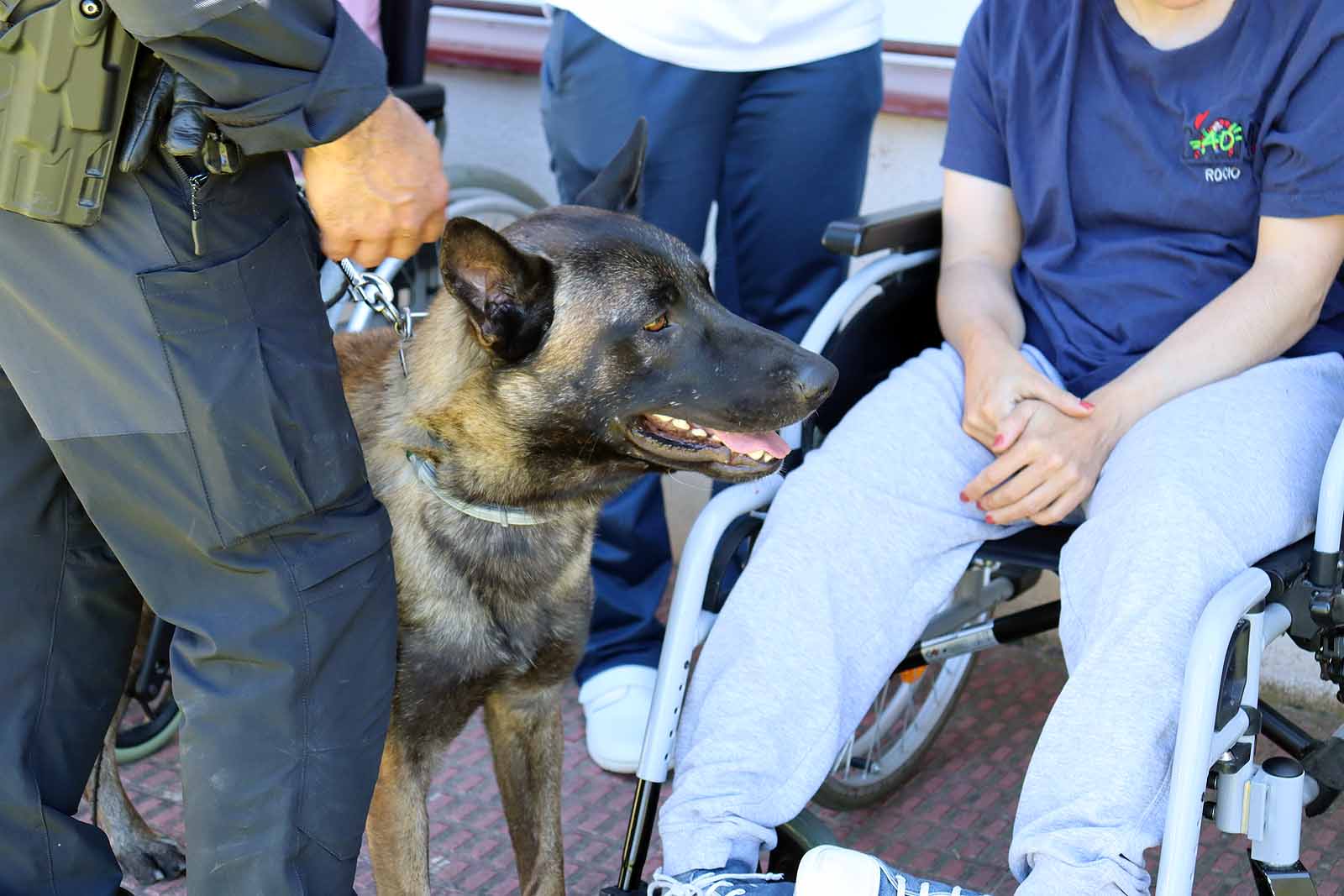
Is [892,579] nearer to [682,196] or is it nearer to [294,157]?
[682,196]

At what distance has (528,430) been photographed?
201cm

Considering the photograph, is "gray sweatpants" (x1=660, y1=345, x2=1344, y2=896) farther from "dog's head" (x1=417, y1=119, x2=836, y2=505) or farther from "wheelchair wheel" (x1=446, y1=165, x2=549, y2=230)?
"wheelchair wheel" (x1=446, y1=165, x2=549, y2=230)

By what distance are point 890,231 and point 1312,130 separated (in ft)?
2.25

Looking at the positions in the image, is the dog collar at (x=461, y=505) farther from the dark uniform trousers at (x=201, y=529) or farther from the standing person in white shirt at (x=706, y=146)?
the standing person in white shirt at (x=706, y=146)

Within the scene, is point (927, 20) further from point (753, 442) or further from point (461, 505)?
point (461, 505)

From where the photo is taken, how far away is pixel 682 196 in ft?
9.34

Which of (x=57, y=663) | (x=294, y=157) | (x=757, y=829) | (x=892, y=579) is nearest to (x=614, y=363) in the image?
(x=892, y=579)

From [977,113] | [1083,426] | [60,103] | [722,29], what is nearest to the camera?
[60,103]

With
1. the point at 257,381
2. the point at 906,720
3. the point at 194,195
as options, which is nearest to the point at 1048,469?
the point at 906,720

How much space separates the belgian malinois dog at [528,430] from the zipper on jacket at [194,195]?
1.24 ft

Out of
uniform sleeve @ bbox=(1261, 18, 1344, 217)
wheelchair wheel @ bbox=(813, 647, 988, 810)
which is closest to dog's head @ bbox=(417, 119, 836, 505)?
uniform sleeve @ bbox=(1261, 18, 1344, 217)

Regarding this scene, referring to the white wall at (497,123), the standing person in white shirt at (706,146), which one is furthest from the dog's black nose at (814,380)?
the white wall at (497,123)

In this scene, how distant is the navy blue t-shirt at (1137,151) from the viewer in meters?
2.09

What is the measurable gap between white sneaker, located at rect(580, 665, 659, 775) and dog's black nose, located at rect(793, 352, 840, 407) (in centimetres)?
109
